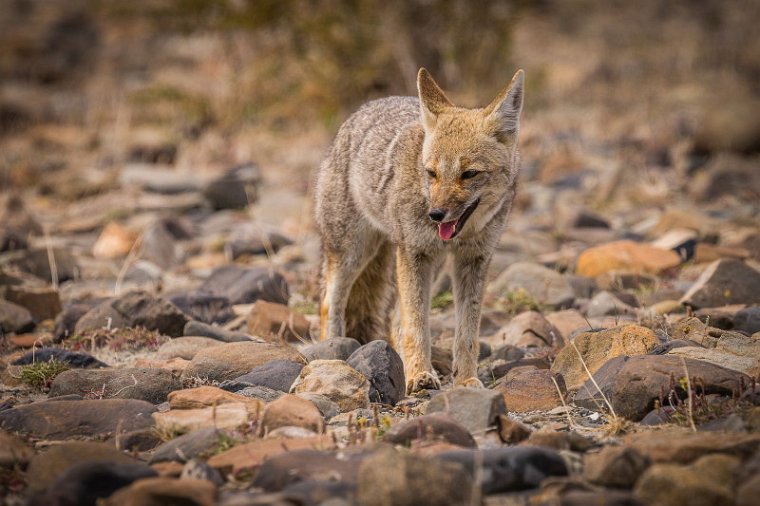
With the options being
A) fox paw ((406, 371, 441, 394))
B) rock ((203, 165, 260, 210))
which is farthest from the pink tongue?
rock ((203, 165, 260, 210))

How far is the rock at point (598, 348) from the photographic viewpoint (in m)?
4.98

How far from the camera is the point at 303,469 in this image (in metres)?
3.37

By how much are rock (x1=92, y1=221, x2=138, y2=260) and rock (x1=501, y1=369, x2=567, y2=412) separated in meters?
5.67

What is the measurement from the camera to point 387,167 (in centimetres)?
583

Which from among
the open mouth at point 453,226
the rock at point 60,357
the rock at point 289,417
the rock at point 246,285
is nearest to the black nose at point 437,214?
the open mouth at point 453,226

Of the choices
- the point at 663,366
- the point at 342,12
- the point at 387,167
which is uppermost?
the point at 342,12

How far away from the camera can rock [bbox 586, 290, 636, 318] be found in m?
6.64

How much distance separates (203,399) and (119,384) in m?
0.73

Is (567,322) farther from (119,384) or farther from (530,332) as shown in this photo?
(119,384)

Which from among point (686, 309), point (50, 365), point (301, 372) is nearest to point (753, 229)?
point (686, 309)

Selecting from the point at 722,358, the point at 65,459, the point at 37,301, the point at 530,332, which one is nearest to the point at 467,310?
the point at 530,332

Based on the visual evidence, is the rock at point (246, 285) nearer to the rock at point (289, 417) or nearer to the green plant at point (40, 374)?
the green plant at point (40, 374)

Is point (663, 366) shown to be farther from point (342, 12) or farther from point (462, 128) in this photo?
point (342, 12)

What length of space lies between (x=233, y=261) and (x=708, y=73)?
1302cm
